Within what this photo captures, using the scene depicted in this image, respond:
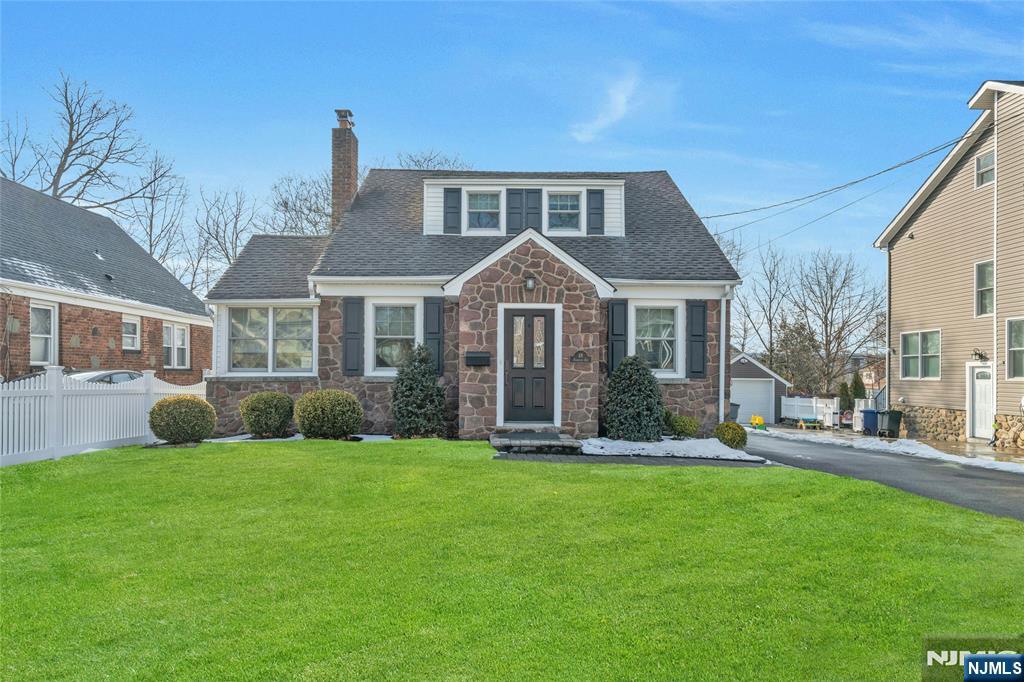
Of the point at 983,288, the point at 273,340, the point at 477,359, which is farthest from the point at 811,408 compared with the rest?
the point at 273,340

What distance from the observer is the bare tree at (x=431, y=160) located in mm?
34844

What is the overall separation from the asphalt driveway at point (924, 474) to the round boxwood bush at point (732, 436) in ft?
2.28

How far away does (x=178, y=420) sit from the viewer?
39.9 feet

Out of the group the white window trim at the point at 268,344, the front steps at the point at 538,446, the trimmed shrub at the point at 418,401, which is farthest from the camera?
the white window trim at the point at 268,344

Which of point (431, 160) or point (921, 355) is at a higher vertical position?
point (431, 160)

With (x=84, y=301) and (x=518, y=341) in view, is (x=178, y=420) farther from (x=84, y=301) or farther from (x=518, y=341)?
(x=84, y=301)

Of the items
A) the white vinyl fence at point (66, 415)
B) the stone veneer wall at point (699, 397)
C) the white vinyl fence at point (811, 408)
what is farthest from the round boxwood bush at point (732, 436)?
the white vinyl fence at point (811, 408)

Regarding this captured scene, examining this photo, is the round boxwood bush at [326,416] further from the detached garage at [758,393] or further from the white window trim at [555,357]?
the detached garage at [758,393]

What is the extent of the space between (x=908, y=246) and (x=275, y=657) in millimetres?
23915

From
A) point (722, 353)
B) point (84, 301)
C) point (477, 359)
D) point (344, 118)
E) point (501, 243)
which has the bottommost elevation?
point (477, 359)

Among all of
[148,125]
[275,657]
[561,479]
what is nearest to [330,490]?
[561,479]

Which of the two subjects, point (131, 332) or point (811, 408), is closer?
point (131, 332)

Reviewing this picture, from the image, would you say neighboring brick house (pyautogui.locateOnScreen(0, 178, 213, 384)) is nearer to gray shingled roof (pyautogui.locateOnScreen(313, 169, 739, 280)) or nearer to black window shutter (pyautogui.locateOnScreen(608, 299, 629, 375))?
gray shingled roof (pyautogui.locateOnScreen(313, 169, 739, 280))

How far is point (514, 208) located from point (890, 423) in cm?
1482
